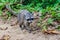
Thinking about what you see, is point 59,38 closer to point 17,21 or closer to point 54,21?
point 54,21

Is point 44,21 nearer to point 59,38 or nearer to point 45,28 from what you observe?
point 45,28

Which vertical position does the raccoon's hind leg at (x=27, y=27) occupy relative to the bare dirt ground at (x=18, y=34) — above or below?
above

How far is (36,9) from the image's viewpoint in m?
8.59

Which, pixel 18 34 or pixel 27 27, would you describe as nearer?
pixel 18 34

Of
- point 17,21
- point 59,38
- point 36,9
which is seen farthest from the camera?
point 36,9

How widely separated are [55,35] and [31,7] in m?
2.61

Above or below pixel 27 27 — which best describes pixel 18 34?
below

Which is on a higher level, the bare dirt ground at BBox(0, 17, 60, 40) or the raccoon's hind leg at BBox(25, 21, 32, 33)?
the raccoon's hind leg at BBox(25, 21, 32, 33)

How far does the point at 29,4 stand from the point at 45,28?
8.59 ft

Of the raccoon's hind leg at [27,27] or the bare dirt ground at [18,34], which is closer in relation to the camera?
the bare dirt ground at [18,34]

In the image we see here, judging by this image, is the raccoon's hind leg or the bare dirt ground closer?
the bare dirt ground

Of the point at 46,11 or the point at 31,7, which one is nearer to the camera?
the point at 46,11

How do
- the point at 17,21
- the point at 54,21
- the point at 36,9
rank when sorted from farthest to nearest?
the point at 36,9
the point at 17,21
the point at 54,21

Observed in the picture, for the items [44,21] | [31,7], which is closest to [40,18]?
[44,21]
